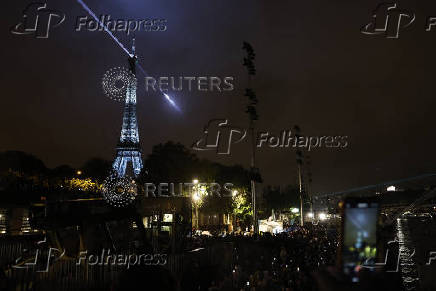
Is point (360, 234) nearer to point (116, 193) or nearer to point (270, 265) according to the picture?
point (116, 193)

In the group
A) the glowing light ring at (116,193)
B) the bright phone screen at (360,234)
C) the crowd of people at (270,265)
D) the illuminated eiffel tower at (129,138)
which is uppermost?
the illuminated eiffel tower at (129,138)

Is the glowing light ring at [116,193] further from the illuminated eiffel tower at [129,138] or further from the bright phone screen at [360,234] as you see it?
the illuminated eiffel tower at [129,138]

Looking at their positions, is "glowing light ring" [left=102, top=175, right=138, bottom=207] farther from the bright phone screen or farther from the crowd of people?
the bright phone screen

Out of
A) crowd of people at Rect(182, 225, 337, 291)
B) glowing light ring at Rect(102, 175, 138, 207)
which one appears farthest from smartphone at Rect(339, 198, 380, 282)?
glowing light ring at Rect(102, 175, 138, 207)

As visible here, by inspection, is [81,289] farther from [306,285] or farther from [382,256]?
[382,256]

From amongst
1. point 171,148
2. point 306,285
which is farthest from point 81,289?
point 171,148

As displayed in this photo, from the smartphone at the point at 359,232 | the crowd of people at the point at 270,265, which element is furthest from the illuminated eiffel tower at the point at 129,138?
the smartphone at the point at 359,232
